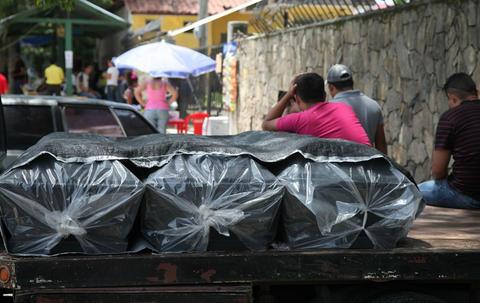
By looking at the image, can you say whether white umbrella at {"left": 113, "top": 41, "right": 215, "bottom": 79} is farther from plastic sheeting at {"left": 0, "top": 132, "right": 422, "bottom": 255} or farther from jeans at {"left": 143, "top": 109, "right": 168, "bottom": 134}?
plastic sheeting at {"left": 0, "top": 132, "right": 422, "bottom": 255}

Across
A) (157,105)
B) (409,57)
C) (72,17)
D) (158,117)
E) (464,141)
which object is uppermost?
(72,17)

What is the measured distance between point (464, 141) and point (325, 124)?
1032mm

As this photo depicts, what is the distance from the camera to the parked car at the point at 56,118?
7484mm

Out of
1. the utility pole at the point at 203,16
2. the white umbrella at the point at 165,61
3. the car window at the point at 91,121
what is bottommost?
the car window at the point at 91,121

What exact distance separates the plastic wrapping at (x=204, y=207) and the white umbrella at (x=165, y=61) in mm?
12066

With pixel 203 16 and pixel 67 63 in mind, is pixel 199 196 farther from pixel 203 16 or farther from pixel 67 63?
pixel 67 63

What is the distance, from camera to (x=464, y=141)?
17.4 feet

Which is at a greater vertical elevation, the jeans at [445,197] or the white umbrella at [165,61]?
the white umbrella at [165,61]

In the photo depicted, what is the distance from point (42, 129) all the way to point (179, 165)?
4378 millimetres

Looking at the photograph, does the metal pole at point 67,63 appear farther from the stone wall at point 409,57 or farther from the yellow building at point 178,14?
the stone wall at point 409,57

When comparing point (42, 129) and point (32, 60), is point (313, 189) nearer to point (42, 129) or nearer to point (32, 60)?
point (42, 129)

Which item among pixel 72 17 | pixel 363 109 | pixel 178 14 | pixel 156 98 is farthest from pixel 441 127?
pixel 178 14

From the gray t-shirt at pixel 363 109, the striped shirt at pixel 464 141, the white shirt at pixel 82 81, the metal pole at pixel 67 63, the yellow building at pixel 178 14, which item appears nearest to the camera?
the striped shirt at pixel 464 141

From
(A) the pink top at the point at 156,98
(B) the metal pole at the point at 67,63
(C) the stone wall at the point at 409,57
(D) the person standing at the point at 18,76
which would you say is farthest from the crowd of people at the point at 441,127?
(D) the person standing at the point at 18,76
